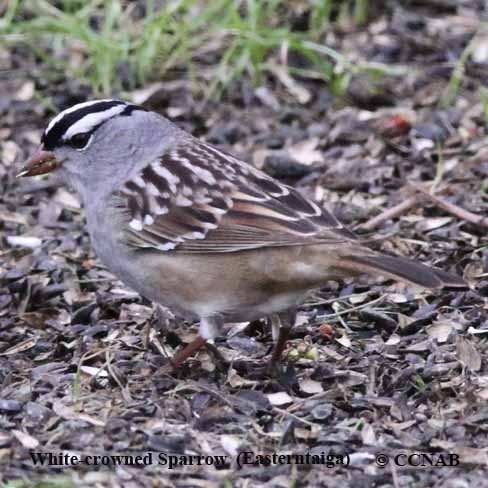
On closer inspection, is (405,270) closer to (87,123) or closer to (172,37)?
(87,123)

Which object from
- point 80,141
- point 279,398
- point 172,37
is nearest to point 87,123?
point 80,141

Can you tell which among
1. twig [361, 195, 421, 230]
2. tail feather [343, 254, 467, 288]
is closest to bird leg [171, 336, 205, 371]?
tail feather [343, 254, 467, 288]

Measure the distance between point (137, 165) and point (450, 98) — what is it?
2759 mm

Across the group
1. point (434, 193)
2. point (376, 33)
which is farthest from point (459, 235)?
point (376, 33)

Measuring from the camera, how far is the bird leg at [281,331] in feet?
15.8

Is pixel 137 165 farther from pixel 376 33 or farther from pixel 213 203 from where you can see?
pixel 376 33

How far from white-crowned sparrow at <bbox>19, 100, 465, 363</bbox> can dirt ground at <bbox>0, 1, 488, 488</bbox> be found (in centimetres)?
37

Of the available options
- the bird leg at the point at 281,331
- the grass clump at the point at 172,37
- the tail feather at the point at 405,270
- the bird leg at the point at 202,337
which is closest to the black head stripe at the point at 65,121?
the bird leg at the point at 202,337

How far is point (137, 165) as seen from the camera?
509 cm

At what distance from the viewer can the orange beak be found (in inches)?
205

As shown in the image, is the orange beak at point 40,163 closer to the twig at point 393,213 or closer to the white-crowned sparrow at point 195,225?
the white-crowned sparrow at point 195,225
